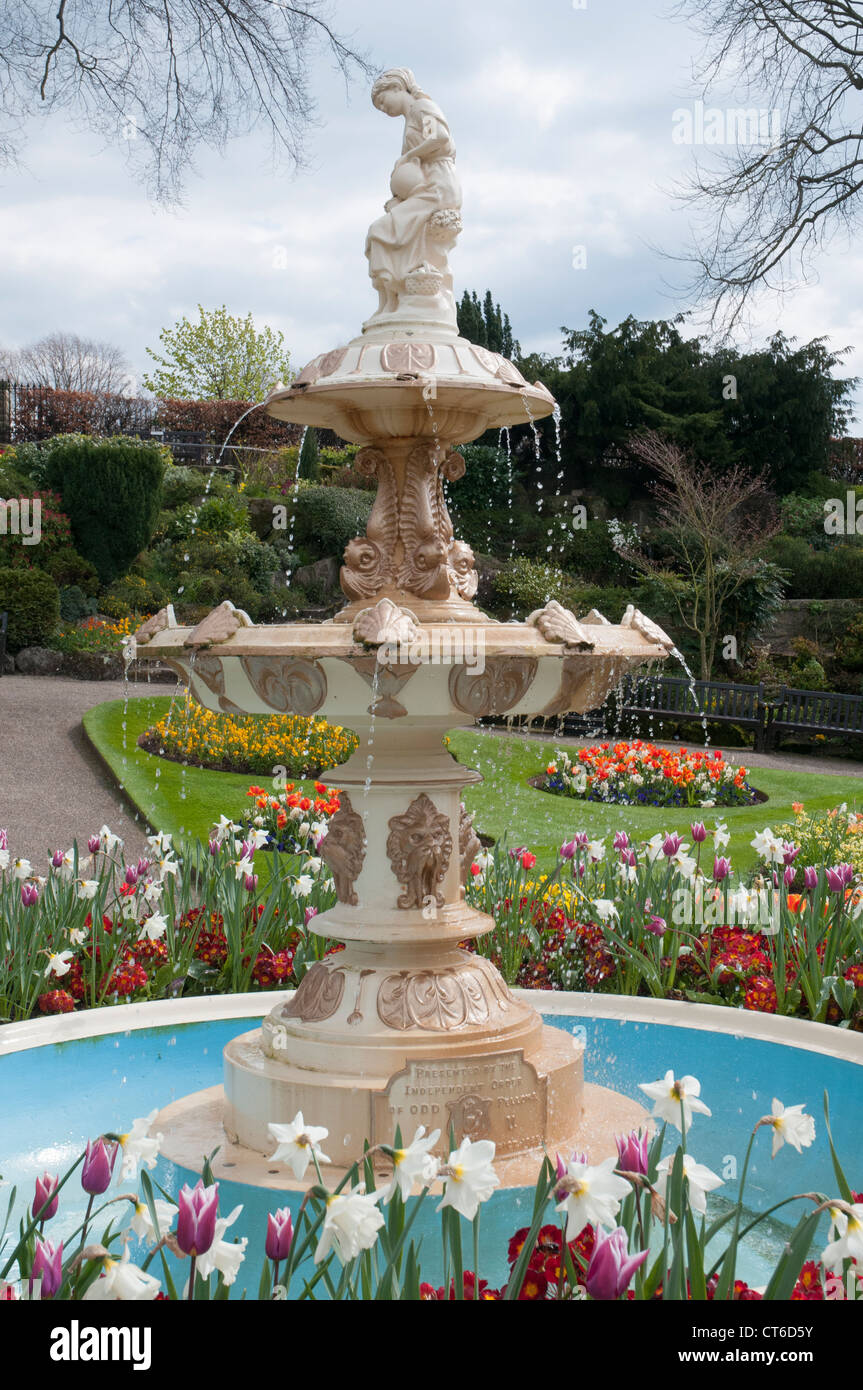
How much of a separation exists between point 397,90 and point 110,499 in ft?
56.8

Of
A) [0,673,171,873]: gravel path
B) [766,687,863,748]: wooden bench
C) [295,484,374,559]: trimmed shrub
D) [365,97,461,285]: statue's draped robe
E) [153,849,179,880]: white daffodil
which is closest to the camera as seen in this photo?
[365,97,461,285]: statue's draped robe

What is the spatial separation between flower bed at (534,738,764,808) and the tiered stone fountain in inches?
310

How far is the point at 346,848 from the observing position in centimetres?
400

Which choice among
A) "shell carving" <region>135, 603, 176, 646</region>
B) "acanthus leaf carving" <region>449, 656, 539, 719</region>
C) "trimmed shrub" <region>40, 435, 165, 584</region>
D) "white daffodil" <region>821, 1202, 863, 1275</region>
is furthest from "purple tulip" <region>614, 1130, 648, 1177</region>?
"trimmed shrub" <region>40, 435, 165, 584</region>

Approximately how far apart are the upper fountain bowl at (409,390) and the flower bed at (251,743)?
7.53 m

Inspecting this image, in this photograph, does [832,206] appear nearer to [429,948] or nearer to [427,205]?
[427,205]

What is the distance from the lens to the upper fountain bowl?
3.80 meters

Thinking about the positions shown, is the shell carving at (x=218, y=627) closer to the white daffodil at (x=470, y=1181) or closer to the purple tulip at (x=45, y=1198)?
the purple tulip at (x=45, y=1198)

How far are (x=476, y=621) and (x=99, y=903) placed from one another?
201cm

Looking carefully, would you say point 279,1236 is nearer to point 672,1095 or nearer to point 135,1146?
point 135,1146

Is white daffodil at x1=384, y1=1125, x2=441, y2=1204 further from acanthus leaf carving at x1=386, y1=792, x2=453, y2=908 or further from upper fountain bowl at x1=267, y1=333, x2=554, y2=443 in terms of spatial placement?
upper fountain bowl at x1=267, y1=333, x2=554, y2=443

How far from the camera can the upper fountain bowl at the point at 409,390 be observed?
3.80 meters

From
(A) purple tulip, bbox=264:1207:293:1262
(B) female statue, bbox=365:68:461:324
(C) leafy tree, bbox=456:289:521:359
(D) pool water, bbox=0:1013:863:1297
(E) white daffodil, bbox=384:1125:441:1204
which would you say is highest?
(C) leafy tree, bbox=456:289:521:359

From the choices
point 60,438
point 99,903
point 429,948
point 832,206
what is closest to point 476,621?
point 429,948
